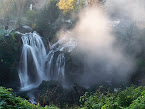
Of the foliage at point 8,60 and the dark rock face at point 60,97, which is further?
the foliage at point 8,60

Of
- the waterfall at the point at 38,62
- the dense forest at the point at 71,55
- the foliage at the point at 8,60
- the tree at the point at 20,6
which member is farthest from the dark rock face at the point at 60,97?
the tree at the point at 20,6

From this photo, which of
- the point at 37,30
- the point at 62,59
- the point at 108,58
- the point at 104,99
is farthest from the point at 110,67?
the point at 104,99

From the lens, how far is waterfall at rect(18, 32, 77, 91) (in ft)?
42.4

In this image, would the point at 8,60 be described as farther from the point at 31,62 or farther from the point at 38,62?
the point at 38,62

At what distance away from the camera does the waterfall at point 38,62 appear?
509 inches

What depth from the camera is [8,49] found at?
39.8ft

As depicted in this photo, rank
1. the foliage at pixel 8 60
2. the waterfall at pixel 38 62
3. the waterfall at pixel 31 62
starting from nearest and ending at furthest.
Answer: the foliage at pixel 8 60 < the waterfall at pixel 31 62 < the waterfall at pixel 38 62

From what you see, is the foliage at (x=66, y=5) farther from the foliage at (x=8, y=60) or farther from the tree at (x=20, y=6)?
the foliage at (x=8, y=60)

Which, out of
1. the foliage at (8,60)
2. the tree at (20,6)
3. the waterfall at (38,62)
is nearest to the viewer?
the foliage at (8,60)

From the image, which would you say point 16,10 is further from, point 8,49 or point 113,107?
point 113,107

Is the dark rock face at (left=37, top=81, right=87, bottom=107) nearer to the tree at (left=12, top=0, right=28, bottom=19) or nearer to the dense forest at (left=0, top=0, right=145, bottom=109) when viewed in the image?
the dense forest at (left=0, top=0, right=145, bottom=109)

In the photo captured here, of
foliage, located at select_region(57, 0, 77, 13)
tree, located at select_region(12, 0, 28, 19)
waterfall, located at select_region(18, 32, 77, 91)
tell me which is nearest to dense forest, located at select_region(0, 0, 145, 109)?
waterfall, located at select_region(18, 32, 77, 91)

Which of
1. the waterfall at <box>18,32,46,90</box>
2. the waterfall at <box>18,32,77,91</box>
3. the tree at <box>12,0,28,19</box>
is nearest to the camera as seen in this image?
the waterfall at <box>18,32,46,90</box>

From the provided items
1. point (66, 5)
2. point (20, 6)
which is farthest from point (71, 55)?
point (20, 6)
